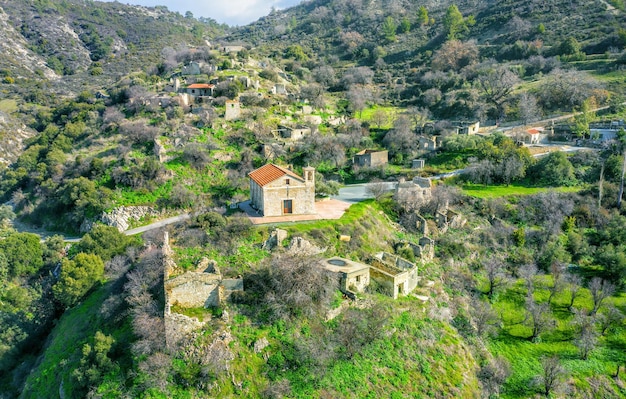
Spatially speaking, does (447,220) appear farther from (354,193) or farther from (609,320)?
(609,320)

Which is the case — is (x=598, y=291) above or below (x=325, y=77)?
below

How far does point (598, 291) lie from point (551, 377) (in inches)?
317

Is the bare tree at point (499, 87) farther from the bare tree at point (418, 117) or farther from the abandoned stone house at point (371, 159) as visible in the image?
the abandoned stone house at point (371, 159)

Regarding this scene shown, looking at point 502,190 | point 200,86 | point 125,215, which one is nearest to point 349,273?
point 125,215

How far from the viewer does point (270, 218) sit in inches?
1101

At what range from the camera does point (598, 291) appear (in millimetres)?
25641

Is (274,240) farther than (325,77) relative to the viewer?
No

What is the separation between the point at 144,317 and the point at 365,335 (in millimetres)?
9586

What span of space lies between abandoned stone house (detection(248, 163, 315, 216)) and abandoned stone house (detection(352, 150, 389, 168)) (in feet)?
53.8

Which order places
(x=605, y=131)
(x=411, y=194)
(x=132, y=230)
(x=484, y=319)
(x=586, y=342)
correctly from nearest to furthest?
(x=586, y=342)
(x=484, y=319)
(x=411, y=194)
(x=132, y=230)
(x=605, y=131)

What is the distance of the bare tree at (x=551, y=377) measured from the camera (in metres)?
20.6

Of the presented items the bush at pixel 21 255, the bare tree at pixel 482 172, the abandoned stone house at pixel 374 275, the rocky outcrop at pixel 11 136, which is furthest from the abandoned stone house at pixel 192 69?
the abandoned stone house at pixel 374 275

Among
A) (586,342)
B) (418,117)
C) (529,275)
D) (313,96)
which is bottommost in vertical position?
(586,342)

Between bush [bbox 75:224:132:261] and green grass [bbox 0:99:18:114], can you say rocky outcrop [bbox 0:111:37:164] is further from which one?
bush [bbox 75:224:132:261]
